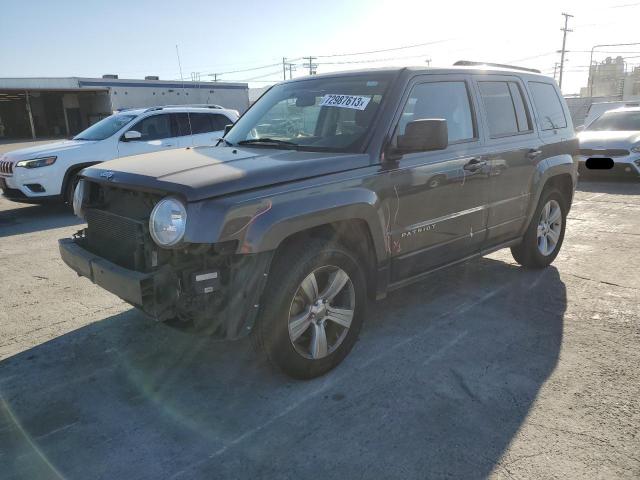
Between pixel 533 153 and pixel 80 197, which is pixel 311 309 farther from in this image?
pixel 533 153

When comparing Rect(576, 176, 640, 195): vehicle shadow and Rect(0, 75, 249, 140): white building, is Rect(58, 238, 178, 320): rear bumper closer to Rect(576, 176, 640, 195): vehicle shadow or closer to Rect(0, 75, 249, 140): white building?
Rect(576, 176, 640, 195): vehicle shadow

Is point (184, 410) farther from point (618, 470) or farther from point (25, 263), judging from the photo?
point (25, 263)

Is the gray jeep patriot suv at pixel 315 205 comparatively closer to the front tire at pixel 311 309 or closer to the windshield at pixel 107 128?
the front tire at pixel 311 309

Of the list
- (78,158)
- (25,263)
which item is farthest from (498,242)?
(78,158)

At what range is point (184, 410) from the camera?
2986mm

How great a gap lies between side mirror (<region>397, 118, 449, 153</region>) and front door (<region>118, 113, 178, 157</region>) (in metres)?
6.94

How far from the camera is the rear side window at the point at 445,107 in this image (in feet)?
12.4

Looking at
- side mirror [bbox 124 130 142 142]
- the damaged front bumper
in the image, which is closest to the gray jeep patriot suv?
the damaged front bumper

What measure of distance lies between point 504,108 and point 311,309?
2.79 metres

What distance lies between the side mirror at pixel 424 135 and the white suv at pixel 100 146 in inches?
203

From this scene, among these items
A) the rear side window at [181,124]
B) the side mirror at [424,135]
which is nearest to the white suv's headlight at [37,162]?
the rear side window at [181,124]

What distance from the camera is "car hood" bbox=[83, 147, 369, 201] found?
2836 millimetres

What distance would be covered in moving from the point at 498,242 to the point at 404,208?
1.57 metres

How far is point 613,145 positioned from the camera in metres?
11.5
